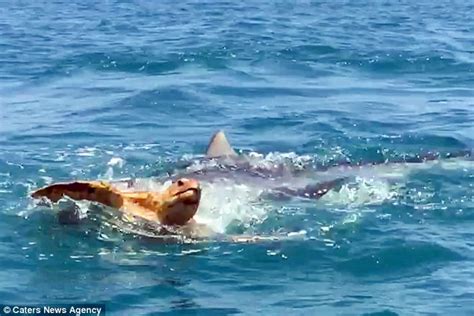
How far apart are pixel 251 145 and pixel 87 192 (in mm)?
5654

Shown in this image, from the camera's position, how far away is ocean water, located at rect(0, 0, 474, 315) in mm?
9672

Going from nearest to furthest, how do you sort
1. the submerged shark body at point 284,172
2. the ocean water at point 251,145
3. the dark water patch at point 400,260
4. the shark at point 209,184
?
1. the ocean water at point 251,145
2. the dark water patch at point 400,260
3. the shark at point 209,184
4. the submerged shark body at point 284,172

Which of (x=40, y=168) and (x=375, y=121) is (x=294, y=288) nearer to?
(x=40, y=168)

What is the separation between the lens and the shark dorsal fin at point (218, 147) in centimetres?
1372

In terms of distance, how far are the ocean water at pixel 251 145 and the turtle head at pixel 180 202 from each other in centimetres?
28

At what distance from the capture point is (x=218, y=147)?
1377cm

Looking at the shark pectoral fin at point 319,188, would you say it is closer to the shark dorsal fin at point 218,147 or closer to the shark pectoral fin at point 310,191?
the shark pectoral fin at point 310,191

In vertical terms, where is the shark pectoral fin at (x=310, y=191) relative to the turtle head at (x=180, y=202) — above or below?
below

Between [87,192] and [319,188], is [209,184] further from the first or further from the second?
[87,192]

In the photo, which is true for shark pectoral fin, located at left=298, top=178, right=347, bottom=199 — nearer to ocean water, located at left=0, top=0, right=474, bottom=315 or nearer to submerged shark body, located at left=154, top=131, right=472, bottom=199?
submerged shark body, located at left=154, top=131, right=472, bottom=199

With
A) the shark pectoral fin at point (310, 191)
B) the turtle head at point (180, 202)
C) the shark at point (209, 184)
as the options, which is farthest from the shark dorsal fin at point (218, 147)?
the turtle head at point (180, 202)

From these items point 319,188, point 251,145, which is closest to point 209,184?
point 319,188

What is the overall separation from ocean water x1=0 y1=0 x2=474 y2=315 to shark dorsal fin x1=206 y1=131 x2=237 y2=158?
2.33 ft

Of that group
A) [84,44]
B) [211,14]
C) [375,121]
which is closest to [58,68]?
[84,44]
